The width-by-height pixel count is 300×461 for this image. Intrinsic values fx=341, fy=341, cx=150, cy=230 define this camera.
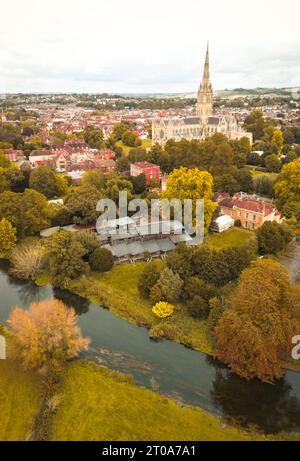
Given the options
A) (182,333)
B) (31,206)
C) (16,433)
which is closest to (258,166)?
(31,206)

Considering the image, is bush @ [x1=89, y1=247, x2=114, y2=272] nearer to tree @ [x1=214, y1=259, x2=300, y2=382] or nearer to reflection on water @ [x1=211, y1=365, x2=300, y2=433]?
tree @ [x1=214, y1=259, x2=300, y2=382]

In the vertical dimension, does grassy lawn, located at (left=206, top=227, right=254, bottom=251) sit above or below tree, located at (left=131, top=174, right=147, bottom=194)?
below

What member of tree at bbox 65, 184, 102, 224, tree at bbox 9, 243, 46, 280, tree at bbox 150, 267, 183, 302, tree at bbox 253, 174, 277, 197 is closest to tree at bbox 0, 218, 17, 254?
tree at bbox 9, 243, 46, 280

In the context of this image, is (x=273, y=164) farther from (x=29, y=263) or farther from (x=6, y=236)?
(x=29, y=263)

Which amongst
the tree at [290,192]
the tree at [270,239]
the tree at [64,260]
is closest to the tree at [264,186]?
the tree at [290,192]

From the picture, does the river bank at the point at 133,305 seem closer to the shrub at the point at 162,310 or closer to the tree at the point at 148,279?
the shrub at the point at 162,310
